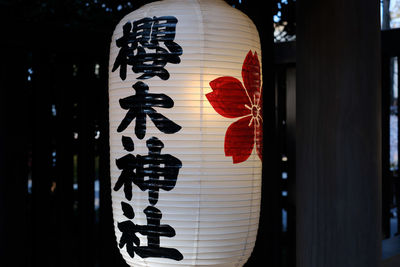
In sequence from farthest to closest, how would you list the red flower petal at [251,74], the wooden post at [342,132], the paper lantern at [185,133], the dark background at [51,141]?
1. the dark background at [51,141]
2. the wooden post at [342,132]
3. the red flower petal at [251,74]
4. the paper lantern at [185,133]

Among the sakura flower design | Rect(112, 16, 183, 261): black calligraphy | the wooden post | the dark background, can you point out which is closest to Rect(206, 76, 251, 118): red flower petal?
the sakura flower design

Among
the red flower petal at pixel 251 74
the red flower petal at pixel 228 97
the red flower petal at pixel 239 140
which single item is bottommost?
the red flower petal at pixel 239 140

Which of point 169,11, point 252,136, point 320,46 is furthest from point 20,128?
point 320,46

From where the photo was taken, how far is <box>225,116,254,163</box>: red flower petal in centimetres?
234

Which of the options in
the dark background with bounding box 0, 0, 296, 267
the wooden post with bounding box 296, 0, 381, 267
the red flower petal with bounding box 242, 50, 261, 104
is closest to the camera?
the red flower petal with bounding box 242, 50, 261, 104

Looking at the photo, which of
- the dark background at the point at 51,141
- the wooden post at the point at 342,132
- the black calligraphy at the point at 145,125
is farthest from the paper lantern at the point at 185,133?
the dark background at the point at 51,141

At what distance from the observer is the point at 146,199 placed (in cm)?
237

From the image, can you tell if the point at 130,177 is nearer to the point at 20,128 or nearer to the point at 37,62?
the point at 20,128

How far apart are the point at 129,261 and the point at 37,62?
1.36 meters

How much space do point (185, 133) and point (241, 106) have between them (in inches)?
12.9

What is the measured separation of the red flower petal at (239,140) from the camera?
234cm

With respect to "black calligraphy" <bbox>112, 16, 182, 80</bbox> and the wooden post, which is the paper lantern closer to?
"black calligraphy" <bbox>112, 16, 182, 80</bbox>

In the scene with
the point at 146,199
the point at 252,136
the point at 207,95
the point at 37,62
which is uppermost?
the point at 37,62

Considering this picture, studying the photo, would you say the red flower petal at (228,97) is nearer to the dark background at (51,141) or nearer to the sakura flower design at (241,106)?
the sakura flower design at (241,106)
